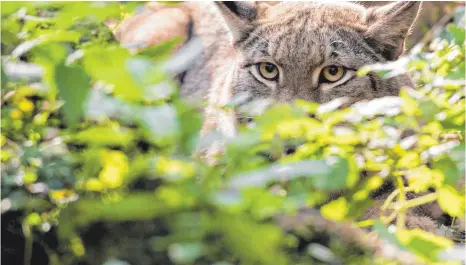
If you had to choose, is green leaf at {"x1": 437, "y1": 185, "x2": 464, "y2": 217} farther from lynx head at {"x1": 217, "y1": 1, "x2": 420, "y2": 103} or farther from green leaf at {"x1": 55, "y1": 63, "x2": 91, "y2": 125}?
lynx head at {"x1": 217, "y1": 1, "x2": 420, "y2": 103}

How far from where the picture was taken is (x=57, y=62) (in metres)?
0.80

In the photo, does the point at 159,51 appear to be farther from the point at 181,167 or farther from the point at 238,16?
the point at 238,16

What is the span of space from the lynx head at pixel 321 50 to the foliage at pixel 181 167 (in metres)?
1.08

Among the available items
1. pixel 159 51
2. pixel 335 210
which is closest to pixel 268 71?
pixel 335 210

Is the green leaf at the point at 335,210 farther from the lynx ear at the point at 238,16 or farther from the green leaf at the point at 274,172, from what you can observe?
the lynx ear at the point at 238,16

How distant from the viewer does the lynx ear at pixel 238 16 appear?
2801 millimetres

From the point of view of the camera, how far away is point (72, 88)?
0.73m

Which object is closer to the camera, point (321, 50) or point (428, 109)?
point (428, 109)

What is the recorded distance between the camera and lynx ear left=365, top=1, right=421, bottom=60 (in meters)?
2.51

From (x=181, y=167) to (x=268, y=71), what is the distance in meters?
1.94

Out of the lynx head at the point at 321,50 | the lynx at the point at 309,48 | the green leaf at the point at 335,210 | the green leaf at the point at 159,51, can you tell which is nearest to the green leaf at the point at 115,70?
the green leaf at the point at 159,51

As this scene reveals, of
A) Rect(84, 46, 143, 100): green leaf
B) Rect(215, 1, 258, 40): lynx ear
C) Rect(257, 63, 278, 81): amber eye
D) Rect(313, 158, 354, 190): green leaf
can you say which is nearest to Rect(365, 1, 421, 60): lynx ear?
Rect(257, 63, 278, 81): amber eye

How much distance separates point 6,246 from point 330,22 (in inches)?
66.2

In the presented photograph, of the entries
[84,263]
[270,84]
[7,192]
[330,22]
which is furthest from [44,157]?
[330,22]
